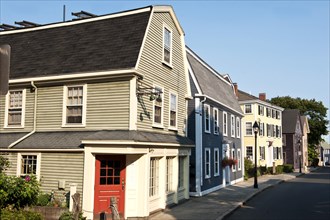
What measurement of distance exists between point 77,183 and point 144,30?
6.71 metres

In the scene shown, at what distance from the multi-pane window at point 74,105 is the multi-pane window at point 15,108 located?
2591 mm

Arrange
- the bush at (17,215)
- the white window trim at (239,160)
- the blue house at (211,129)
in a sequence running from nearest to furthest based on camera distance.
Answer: the bush at (17,215)
the blue house at (211,129)
the white window trim at (239,160)

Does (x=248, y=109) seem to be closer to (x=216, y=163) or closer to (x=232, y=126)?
(x=232, y=126)

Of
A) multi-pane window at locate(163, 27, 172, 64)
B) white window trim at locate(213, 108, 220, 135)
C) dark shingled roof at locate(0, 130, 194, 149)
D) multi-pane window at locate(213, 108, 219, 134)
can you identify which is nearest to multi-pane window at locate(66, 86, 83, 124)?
dark shingled roof at locate(0, 130, 194, 149)

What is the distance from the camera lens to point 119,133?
1366cm

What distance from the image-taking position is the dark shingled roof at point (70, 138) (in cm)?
1335

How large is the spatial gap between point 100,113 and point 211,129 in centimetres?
1145

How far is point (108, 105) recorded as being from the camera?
14.5 metres

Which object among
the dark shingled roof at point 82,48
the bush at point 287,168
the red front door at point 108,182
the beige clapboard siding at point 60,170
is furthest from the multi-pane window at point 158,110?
the bush at point 287,168

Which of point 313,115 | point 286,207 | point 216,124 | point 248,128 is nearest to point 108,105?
point 286,207

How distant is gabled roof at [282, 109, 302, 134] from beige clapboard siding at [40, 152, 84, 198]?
52.6 metres

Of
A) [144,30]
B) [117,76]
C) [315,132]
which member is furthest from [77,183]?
[315,132]

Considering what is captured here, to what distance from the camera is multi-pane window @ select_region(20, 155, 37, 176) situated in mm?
Answer: 14797

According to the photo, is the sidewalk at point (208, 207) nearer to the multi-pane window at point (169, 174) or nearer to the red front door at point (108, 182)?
the multi-pane window at point (169, 174)
